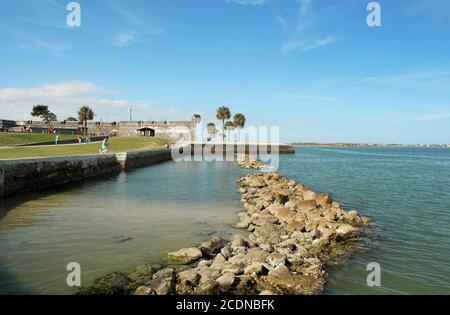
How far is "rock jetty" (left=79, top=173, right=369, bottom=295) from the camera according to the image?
7332mm

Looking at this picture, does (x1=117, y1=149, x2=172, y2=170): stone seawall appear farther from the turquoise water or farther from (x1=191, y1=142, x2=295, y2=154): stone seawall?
the turquoise water

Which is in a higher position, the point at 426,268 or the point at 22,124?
the point at 22,124

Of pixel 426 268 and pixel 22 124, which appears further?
pixel 22 124

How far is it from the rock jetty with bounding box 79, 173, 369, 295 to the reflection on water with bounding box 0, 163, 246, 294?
2.60 ft

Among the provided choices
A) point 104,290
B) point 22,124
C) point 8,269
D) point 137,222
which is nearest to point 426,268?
point 104,290

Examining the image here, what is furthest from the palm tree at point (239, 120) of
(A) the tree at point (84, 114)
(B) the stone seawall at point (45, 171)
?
(B) the stone seawall at point (45, 171)

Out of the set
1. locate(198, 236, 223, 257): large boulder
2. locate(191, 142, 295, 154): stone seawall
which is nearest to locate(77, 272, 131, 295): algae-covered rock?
locate(198, 236, 223, 257): large boulder

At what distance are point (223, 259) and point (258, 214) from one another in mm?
5643

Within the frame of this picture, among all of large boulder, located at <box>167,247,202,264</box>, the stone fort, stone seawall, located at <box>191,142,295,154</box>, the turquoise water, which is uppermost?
the stone fort

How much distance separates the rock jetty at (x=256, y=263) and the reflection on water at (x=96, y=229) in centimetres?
79

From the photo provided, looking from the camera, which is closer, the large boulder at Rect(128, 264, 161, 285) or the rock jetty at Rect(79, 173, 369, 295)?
the rock jetty at Rect(79, 173, 369, 295)

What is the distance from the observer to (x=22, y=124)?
60125 mm
